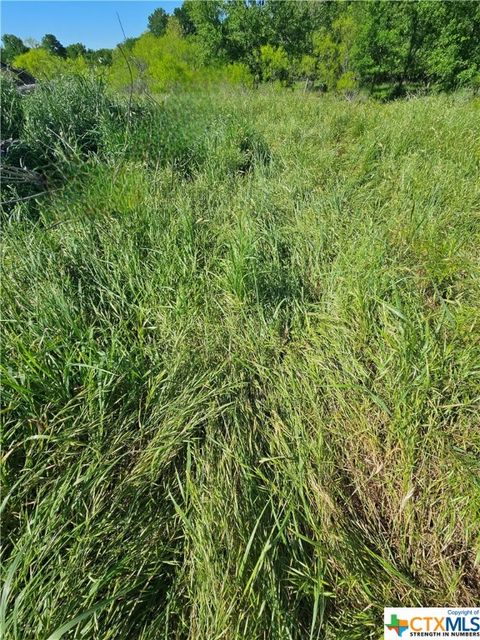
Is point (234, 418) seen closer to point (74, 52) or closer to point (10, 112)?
point (10, 112)

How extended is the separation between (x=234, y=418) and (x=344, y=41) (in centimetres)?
1762

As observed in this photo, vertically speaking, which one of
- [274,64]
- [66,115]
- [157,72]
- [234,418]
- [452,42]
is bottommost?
[234,418]

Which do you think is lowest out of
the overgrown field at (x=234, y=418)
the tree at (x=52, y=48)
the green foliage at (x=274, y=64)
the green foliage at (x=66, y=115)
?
the overgrown field at (x=234, y=418)

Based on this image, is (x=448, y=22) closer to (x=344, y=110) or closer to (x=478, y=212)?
(x=344, y=110)

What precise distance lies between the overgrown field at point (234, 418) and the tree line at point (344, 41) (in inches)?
448

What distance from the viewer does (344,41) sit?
1287cm

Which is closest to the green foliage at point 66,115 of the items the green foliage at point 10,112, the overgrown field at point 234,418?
the green foliage at point 10,112

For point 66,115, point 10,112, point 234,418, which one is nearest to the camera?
point 234,418

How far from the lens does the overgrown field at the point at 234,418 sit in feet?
2.64

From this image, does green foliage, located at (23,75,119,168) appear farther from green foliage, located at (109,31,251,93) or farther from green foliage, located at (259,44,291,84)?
green foliage, located at (259,44,291,84)

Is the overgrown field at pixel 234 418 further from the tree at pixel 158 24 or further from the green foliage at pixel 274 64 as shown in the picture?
the tree at pixel 158 24

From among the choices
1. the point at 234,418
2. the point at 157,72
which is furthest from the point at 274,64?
the point at 234,418

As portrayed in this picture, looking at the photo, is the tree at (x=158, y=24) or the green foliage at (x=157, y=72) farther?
the tree at (x=158, y=24)

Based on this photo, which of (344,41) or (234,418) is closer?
(234,418)
